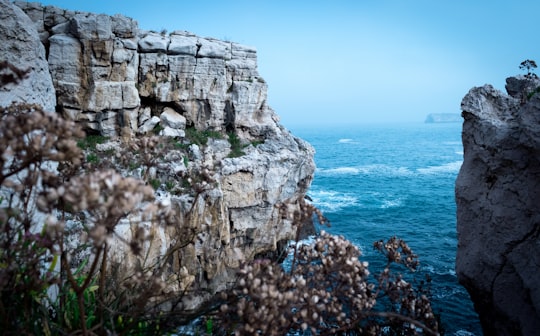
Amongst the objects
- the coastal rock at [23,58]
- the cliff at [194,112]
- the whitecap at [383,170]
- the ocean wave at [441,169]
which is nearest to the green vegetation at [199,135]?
the cliff at [194,112]

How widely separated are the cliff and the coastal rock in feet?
16.3

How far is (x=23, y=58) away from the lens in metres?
9.47

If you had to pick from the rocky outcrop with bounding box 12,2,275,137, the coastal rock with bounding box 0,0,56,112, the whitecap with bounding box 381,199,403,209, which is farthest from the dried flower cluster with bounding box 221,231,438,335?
the whitecap with bounding box 381,199,403,209

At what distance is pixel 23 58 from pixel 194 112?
12124 mm

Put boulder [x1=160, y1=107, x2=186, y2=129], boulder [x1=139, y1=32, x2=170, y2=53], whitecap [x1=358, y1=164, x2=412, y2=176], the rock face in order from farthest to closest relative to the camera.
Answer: whitecap [x1=358, y1=164, x2=412, y2=176]
boulder [x1=160, y1=107, x2=186, y2=129]
boulder [x1=139, y1=32, x2=170, y2=53]
the rock face

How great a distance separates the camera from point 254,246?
19.0m

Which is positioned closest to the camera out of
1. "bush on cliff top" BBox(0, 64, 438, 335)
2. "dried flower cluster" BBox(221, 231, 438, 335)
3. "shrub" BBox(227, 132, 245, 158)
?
"bush on cliff top" BBox(0, 64, 438, 335)

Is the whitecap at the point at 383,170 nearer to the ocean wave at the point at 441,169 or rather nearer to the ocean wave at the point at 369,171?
the ocean wave at the point at 369,171

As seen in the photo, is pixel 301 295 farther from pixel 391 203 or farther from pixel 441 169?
pixel 441 169

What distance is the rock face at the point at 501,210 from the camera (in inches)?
299

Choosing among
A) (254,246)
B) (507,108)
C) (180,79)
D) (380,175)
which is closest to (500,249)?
(507,108)

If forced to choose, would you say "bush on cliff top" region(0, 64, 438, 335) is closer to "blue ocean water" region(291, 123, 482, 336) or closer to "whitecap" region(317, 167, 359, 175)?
"blue ocean water" region(291, 123, 482, 336)

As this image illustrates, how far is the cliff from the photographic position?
1628cm

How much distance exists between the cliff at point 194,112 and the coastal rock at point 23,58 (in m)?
4.97
